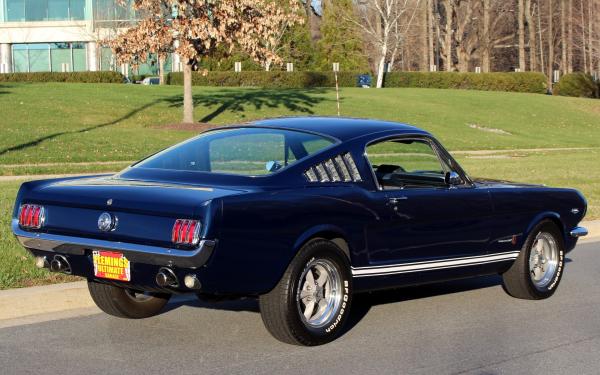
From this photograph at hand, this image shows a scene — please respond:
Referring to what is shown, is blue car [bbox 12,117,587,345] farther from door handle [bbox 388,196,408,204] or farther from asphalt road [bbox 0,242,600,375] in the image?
asphalt road [bbox 0,242,600,375]

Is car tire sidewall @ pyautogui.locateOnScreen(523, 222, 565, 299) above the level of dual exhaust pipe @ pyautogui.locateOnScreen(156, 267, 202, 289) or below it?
below

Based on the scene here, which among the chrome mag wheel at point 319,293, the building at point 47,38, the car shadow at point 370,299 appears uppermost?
the building at point 47,38

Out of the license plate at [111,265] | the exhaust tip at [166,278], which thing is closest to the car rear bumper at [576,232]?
the exhaust tip at [166,278]

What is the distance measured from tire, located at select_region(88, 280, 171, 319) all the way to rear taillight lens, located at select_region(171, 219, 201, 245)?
1509 mm

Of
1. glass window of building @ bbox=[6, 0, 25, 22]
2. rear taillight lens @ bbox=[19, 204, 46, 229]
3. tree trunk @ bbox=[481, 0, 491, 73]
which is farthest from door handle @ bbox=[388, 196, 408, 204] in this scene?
tree trunk @ bbox=[481, 0, 491, 73]

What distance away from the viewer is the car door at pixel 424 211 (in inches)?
302

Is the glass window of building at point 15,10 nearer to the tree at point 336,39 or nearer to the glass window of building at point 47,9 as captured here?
the glass window of building at point 47,9

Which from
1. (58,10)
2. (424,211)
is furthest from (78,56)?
(424,211)

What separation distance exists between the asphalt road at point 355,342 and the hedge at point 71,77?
47.6m

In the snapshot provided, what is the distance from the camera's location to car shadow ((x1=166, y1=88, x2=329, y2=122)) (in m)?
41.6

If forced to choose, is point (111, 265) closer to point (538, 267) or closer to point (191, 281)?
point (191, 281)

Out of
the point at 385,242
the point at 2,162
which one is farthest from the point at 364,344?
the point at 2,162

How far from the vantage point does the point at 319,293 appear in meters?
7.18

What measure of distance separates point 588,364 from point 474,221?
1.83 metres
